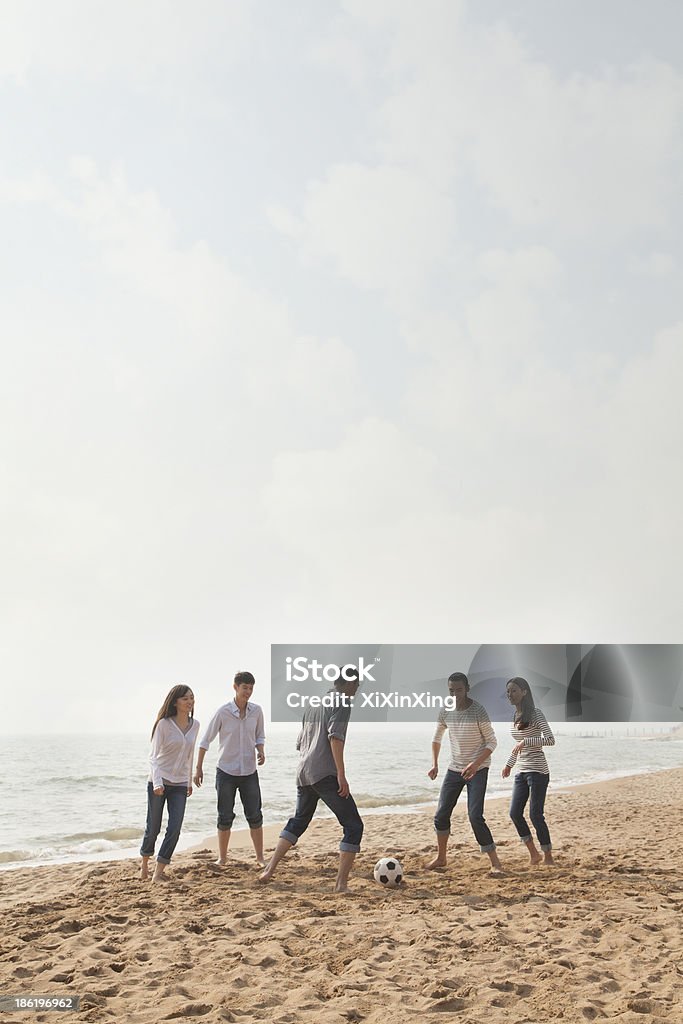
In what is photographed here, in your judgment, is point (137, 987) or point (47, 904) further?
point (47, 904)

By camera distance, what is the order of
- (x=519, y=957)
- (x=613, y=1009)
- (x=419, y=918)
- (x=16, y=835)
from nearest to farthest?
(x=613, y=1009) < (x=519, y=957) < (x=419, y=918) < (x=16, y=835)

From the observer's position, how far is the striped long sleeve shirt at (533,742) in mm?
7941

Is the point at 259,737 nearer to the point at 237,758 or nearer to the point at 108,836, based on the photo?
the point at 237,758

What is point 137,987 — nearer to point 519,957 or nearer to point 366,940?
point 366,940

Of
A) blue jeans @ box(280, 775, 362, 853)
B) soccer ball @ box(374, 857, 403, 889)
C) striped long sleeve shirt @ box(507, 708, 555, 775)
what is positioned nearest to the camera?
blue jeans @ box(280, 775, 362, 853)

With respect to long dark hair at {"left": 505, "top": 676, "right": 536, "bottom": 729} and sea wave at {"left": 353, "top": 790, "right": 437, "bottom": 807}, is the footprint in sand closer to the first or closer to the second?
long dark hair at {"left": 505, "top": 676, "right": 536, "bottom": 729}

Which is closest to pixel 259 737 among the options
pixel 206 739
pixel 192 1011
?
pixel 206 739

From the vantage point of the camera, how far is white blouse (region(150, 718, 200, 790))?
702cm

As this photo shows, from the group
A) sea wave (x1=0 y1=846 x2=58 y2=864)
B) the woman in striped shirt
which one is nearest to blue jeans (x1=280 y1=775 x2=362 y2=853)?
the woman in striped shirt

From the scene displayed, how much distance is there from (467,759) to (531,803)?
2.84ft

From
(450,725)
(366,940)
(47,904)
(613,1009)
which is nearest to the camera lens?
(613,1009)

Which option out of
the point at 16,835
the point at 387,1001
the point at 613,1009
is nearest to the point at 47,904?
the point at 387,1001

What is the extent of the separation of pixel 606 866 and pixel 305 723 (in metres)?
3.51

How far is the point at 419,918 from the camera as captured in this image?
18.8 ft
